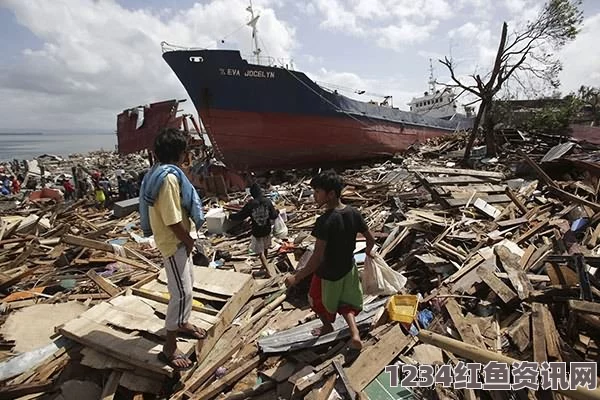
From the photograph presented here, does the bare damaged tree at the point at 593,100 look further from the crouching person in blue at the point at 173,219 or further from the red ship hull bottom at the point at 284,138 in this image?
the crouching person in blue at the point at 173,219

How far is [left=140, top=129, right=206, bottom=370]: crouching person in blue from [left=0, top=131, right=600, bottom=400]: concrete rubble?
0.39 meters

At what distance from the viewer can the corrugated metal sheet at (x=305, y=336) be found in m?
3.36

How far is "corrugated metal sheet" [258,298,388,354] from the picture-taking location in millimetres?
3363

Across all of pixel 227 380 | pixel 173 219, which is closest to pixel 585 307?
pixel 227 380

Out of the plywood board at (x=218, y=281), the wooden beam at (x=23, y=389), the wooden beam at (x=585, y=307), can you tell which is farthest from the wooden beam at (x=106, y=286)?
the wooden beam at (x=585, y=307)

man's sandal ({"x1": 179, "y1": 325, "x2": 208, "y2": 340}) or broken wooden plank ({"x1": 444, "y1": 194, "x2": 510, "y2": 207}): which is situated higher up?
broken wooden plank ({"x1": 444, "y1": 194, "x2": 510, "y2": 207})

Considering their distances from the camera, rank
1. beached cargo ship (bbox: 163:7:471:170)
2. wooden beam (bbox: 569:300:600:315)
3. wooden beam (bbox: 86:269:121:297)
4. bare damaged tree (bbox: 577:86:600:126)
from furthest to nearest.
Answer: bare damaged tree (bbox: 577:86:600:126), beached cargo ship (bbox: 163:7:471:170), wooden beam (bbox: 86:269:121:297), wooden beam (bbox: 569:300:600:315)

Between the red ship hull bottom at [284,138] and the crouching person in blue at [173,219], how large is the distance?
11.4 m

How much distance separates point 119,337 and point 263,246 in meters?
2.97

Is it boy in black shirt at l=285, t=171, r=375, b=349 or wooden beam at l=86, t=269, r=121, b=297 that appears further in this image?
wooden beam at l=86, t=269, r=121, b=297

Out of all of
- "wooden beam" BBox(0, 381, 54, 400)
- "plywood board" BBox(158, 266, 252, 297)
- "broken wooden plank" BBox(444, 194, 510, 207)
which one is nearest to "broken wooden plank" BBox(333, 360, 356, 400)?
"plywood board" BBox(158, 266, 252, 297)

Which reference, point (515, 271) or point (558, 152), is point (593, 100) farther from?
point (515, 271)

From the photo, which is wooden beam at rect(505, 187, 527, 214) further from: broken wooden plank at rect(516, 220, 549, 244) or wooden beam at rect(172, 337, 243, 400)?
wooden beam at rect(172, 337, 243, 400)

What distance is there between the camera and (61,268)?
620 cm
